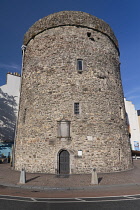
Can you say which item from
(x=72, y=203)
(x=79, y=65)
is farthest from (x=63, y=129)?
(x=72, y=203)

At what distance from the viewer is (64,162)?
11.2m

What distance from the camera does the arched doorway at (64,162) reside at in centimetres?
1111

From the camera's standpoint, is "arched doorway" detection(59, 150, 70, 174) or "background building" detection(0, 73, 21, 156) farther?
"background building" detection(0, 73, 21, 156)

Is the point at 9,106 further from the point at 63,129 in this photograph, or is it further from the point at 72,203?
the point at 72,203

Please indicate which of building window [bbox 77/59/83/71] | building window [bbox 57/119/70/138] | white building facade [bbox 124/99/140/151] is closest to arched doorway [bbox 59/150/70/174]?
building window [bbox 57/119/70/138]

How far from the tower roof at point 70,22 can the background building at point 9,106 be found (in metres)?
11.1

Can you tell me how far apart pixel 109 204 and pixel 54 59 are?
10856 millimetres

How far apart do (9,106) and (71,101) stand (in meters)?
14.6

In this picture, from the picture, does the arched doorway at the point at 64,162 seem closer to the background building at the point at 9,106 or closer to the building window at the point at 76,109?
the building window at the point at 76,109

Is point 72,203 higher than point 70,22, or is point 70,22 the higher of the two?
point 70,22

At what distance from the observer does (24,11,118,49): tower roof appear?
13.6 metres

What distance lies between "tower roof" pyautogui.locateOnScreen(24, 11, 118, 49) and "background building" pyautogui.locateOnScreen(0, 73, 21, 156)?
11080mm

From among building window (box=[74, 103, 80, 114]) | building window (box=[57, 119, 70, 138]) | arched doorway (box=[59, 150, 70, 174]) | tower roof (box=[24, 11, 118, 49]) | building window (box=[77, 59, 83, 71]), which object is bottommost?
arched doorway (box=[59, 150, 70, 174])

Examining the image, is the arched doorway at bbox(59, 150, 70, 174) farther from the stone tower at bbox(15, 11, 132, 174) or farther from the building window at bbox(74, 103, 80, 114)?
the building window at bbox(74, 103, 80, 114)
